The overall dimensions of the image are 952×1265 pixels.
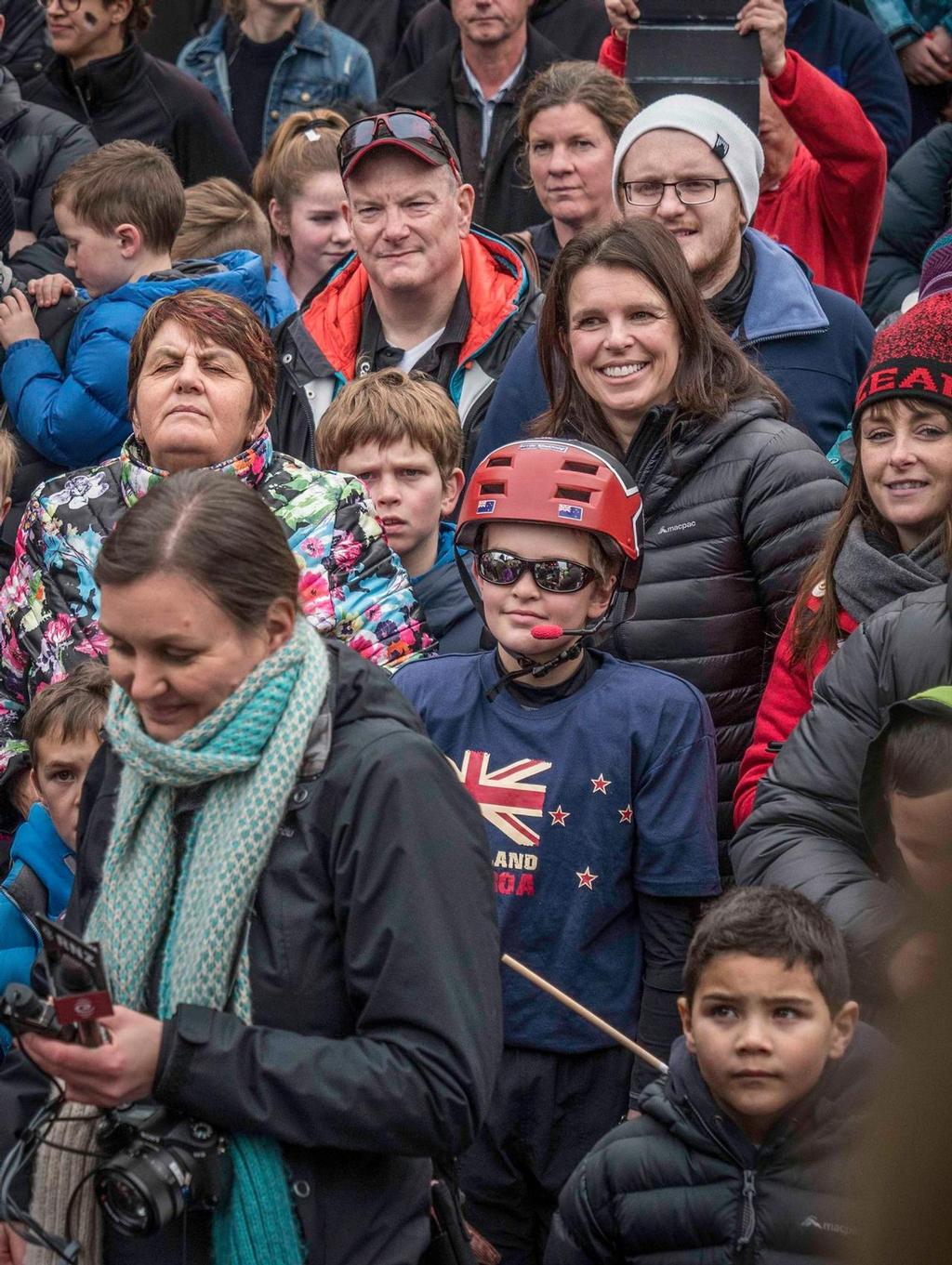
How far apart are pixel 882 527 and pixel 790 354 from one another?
121 cm

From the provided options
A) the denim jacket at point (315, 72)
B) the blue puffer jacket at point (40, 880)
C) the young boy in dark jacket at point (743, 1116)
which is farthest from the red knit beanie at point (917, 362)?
the denim jacket at point (315, 72)

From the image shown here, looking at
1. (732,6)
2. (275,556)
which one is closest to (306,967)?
(275,556)

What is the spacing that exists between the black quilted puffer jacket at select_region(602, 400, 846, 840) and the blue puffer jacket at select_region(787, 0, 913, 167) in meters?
3.73

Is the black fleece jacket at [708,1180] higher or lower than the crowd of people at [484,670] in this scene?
lower

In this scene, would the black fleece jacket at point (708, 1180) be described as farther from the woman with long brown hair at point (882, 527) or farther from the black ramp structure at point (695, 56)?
the black ramp structure at point (695, 56)

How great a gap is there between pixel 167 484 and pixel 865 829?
1518 millimetres

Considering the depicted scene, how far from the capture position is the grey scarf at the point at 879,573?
389cm

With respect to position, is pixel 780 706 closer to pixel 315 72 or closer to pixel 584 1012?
pixel 584 1012

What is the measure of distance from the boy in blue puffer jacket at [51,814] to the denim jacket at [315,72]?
15.5 feet

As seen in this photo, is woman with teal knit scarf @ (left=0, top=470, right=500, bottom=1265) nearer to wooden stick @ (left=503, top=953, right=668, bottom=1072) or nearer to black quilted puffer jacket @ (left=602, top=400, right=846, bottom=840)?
wooden stick @ (left=503, top=953, right=668, bottom=1072)

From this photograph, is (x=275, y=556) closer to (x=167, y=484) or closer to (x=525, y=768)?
(x=167, y=484)

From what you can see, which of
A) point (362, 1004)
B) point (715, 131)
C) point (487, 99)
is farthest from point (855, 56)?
point (362, 1004)

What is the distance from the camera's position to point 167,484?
2.66 meters

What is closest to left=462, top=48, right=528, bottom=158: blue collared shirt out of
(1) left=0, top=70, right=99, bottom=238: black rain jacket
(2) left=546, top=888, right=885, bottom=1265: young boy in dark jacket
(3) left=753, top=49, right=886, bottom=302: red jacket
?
(3) left=753, top=49, right=886, bottom=302: red jacket
